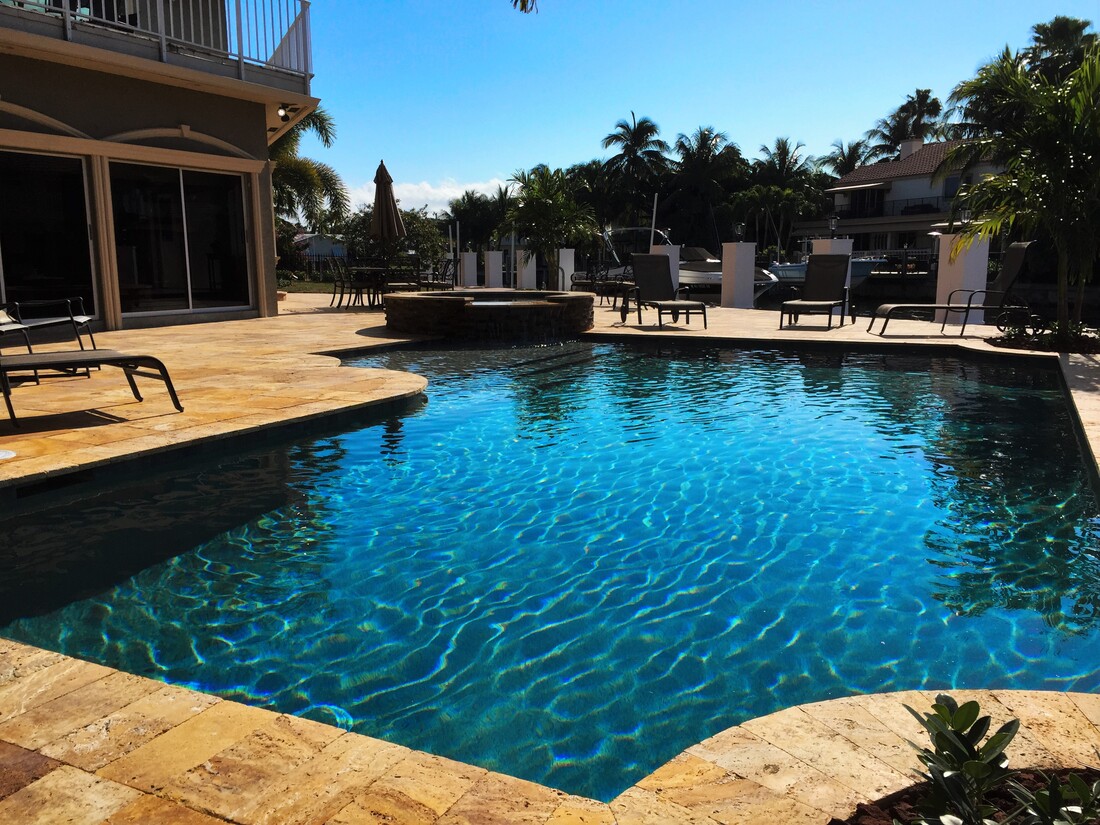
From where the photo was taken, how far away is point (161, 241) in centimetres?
1317

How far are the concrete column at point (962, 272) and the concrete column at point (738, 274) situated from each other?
15.4 ft

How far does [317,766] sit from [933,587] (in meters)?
2.92

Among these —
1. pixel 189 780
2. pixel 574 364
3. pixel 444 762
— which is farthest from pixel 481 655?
pixel 574 364

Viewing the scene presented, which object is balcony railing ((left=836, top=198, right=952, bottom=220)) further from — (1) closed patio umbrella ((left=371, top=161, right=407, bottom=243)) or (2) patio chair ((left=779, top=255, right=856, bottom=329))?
(1) closed patio umbrella ((left=371, top=161, right=407, bottom=243))

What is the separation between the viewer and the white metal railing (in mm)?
12477

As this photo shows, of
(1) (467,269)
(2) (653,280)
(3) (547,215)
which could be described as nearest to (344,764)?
(2) (653,280)

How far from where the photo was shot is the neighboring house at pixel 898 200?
146 ft

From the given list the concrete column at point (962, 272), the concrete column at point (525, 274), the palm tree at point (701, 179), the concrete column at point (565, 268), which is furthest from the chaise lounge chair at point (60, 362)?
the palm tree at point (701, 179)

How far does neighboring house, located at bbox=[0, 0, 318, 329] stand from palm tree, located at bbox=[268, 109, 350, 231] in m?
10.4

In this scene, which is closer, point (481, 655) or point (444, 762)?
point (444, 762)

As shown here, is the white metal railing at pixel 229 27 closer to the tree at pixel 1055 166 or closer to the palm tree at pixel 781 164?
the tree at pixel 1055 166

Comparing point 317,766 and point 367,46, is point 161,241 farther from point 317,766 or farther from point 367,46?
point 317,766

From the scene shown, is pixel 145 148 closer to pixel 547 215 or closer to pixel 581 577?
pixel 547 215

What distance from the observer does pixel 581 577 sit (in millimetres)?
3834
